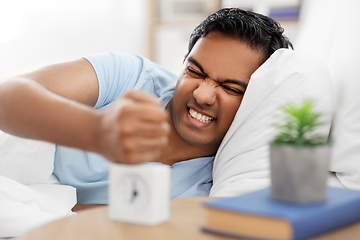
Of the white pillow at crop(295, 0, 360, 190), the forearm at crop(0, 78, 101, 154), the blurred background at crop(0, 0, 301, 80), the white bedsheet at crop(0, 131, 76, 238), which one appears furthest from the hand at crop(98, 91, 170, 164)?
the blurred background at crop(0, 0, 301, 80)

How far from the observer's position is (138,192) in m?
0.68

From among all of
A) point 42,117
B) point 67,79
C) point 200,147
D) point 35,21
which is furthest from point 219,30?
point 35,21

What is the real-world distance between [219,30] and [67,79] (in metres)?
0.45

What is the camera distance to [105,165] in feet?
4.09

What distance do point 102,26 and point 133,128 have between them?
336cm

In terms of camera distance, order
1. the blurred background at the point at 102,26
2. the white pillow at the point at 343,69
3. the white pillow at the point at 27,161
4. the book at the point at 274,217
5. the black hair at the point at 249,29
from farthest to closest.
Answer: the blurred background at the point at 102,26 < the black hair at the point at 249,29 < the white pillow at the point at 27,161 < the white pillow at the point at 343,69 < the book at the point at 274,217

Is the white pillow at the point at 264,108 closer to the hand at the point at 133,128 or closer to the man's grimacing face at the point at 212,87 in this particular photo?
the man's grimacing face at the point at 212,87

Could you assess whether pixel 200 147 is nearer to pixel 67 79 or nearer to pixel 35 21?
pixel 67 79

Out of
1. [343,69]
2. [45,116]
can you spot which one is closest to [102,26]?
[343,69]

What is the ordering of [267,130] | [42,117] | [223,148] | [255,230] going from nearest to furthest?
[255,230], [42,117], [267,130], [223,148]

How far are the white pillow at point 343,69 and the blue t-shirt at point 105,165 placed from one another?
0.36 meters

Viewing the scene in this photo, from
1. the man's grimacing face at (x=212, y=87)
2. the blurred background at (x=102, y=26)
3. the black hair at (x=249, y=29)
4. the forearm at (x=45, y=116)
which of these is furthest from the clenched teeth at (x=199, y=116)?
the blurred background at (x=102, y=26)

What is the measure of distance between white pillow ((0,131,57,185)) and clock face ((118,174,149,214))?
0.55 metres

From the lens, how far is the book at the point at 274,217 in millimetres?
581
